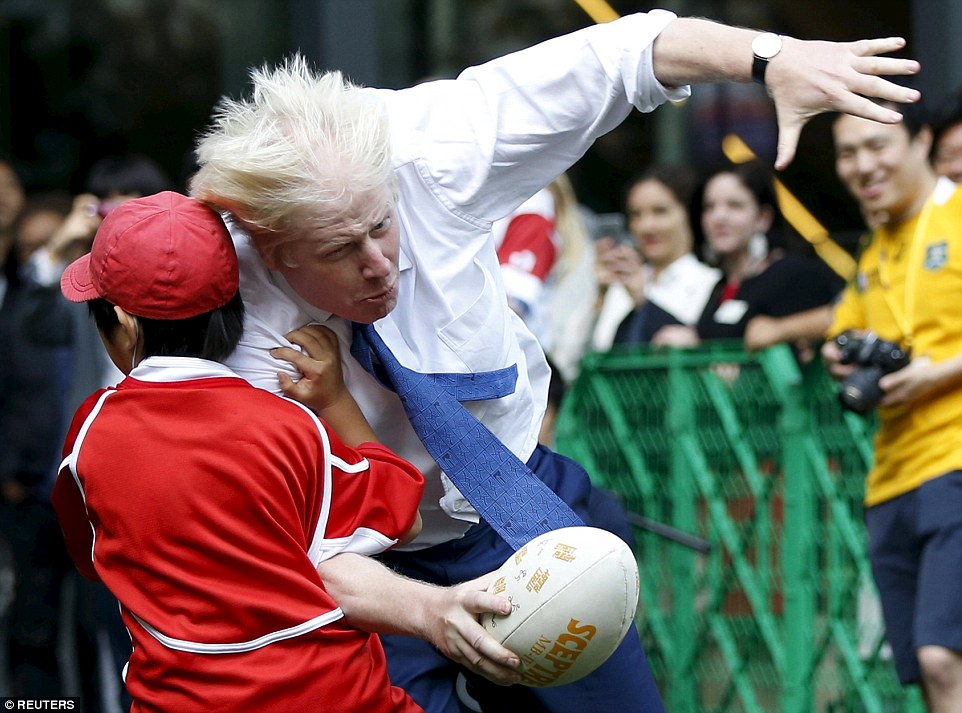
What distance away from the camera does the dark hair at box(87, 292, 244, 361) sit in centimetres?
260

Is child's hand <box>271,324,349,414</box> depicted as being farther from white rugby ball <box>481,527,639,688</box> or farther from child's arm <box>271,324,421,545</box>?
white rugby ball <box>481,527,639,688</box>

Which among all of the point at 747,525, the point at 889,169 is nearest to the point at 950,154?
the point at 889,169

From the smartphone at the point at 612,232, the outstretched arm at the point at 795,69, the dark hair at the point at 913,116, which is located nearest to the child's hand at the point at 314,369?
the outstretched arm at the point at 795,69

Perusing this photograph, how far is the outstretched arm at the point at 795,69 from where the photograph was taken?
8.21ft

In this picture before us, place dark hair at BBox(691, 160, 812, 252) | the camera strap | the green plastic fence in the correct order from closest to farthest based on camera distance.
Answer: the camera strap < the green plastic fence < dark hair at BBox(691, 160, 812, 252)

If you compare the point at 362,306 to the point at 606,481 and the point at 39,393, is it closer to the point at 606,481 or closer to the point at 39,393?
the point at 606,481

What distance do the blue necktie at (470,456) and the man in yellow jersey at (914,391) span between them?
5.83ft

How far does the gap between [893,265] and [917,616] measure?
39.7 inches

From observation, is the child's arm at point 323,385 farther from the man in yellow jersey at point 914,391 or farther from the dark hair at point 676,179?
the dark hair at point 676,179

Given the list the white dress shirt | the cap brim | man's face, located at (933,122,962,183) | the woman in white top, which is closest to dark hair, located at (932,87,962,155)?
man's face, located at (933,122,962,183)

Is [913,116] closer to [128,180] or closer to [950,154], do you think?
[950,154]

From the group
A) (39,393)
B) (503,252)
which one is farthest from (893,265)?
(39,393)

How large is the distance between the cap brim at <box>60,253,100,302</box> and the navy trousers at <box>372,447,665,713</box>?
2.65 ft

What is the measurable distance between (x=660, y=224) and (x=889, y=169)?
1.83m
